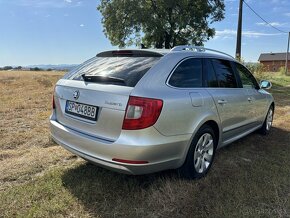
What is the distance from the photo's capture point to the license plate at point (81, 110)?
124 inches

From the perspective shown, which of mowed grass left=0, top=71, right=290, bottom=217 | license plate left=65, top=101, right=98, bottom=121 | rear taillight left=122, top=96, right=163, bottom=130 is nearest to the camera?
rear taillight left=122, top=96, right=163, bottom=130

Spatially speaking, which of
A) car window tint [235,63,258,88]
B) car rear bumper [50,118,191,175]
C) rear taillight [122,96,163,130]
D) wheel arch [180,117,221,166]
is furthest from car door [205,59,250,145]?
rear taillight [122,96,163,130]

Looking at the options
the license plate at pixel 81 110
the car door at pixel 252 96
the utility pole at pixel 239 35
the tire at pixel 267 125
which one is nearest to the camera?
the license plate at pixel 81 110

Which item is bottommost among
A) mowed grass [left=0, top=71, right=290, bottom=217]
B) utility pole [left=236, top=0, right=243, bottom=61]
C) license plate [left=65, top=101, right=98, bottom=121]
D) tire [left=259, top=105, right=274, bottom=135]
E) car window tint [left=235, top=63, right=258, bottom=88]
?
mowed grass [left=0, top=71, right=290, bottom=217]

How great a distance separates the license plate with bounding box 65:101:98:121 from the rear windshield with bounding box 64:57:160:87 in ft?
1.05

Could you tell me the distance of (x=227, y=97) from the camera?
4.19 meters

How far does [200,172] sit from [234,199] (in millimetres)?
605

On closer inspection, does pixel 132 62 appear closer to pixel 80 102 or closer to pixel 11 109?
pixel 80 102

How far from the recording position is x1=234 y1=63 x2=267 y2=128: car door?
4.98 metres

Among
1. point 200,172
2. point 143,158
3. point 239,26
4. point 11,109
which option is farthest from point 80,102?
point 239,26

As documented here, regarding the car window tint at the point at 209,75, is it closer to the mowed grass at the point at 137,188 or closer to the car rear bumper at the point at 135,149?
the car rear bumper at the point at 135,149

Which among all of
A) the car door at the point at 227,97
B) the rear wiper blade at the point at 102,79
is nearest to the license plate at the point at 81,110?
the rear wiper blade at the point at 102,79

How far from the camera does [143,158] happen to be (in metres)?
2.91

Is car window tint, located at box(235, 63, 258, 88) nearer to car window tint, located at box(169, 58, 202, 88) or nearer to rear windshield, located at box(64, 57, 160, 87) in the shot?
car window tint, located at box(169, 58, 202, 88)
